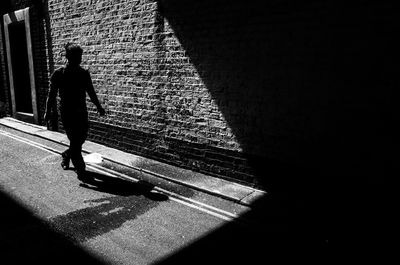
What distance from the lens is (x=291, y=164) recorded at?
4859 mm

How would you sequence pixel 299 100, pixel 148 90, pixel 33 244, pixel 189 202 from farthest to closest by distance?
pixel 148 90 < pixel 189 202 < pixel 299 100 < pixel 33 244

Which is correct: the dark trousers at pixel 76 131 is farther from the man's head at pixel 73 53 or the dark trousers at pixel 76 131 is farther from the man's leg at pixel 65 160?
the man's head at pixel 73 53

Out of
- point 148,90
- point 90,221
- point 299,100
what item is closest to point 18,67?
point 148,90

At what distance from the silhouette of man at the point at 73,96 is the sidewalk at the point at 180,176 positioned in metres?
1.05

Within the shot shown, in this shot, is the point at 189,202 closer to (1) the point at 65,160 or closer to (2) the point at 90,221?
(2) the point at 90,221

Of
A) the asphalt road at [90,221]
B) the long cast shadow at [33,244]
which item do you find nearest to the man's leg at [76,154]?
the asphalt road at [90,221]

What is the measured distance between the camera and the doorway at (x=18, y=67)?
10.6m

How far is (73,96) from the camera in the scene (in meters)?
5.73

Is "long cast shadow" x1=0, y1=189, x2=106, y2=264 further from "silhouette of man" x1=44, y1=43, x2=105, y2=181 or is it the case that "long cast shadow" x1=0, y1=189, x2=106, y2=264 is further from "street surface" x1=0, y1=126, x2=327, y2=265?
"silhouette of man" x1=44, y1=43, x2=105, y2=181

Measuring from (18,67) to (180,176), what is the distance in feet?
27.1

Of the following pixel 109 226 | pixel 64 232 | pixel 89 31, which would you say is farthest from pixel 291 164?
pixel 89 31

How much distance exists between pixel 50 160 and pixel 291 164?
4950mm

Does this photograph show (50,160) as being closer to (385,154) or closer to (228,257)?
(228,257)

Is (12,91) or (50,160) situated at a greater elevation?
(12,91)
